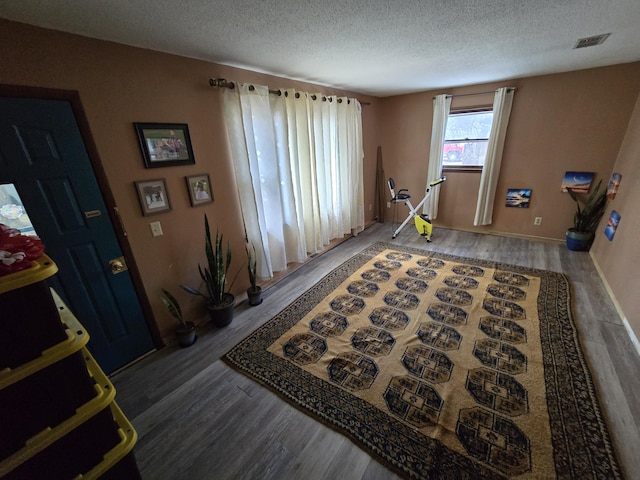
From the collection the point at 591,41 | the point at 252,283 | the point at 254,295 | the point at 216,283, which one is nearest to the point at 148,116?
the point at 216,283

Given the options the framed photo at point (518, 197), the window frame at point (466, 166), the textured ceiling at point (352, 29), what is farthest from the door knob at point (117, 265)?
the framed photo at point (518, 197)

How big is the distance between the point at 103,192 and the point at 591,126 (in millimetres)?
5147

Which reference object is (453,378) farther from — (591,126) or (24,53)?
(591,126)

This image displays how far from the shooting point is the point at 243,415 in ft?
5.04

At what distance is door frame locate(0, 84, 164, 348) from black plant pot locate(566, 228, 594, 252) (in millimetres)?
4889

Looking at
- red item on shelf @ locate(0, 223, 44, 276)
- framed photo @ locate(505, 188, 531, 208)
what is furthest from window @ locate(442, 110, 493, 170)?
red item on shelf @ locate(0, 223, 44, 276)

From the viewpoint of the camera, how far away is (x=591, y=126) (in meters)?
3.13

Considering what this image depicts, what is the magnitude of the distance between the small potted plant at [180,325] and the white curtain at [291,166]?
0.88 meters

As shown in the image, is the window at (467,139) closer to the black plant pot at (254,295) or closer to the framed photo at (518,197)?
the framed photo at (518,197)

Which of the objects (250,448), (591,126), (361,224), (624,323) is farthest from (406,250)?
(250,448)

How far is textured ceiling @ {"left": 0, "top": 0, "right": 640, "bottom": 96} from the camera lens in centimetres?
129

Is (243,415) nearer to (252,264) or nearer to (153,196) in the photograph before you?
A: (252,264)

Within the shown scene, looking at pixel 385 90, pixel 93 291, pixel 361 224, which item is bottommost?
pixel 361 224

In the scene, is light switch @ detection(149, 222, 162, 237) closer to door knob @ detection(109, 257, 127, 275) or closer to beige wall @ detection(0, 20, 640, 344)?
beige wall @ detection(0, 20, 640, 344)
